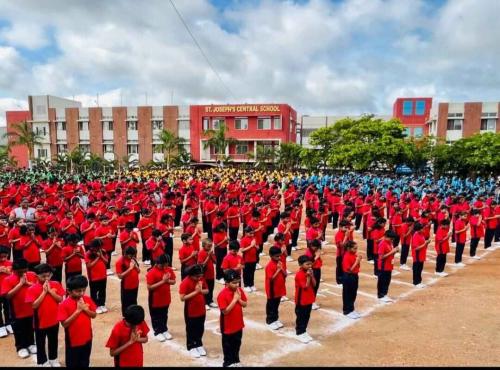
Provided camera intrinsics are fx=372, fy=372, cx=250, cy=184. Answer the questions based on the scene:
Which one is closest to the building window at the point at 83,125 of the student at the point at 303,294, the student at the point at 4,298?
the student at the point at 4,298

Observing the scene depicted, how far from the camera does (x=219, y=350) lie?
5453mm

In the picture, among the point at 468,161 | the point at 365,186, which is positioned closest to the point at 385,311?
the point at 365,186

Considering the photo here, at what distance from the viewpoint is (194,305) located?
5.16 m

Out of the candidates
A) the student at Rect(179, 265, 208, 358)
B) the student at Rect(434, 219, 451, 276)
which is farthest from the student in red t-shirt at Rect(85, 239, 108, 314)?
the student at Rect(434, 219, 451, 276)

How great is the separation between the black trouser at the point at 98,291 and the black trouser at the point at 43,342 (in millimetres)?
1672

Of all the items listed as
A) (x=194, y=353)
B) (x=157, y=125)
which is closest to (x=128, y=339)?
(x=194, y=353)

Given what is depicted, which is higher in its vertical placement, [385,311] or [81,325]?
[81,325]

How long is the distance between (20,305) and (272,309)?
146 inches

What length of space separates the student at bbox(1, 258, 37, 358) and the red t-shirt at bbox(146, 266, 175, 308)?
1.60 metres

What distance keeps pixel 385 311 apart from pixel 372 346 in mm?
1539

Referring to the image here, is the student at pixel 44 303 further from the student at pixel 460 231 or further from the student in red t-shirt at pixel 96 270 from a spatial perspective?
the student at pixel 460 231

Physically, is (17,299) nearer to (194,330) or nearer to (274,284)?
(194,330)

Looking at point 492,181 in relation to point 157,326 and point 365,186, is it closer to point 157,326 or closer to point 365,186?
point 365,186

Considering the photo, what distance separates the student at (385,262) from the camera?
287 inches
